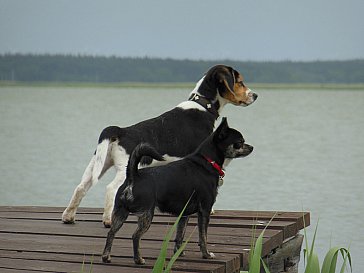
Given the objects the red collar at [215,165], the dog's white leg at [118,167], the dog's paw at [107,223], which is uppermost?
the red collar at [215,165]

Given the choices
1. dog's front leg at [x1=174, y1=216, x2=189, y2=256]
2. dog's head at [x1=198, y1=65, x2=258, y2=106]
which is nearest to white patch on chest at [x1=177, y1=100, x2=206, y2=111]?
dog's head at [x1=198, y1=65, x2=258, y2=106]

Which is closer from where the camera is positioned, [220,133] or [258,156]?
[220,133]

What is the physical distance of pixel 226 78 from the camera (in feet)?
21.6

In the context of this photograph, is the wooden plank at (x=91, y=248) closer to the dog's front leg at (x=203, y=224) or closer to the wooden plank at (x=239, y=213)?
the dog's front leg at (x=203, y=224)

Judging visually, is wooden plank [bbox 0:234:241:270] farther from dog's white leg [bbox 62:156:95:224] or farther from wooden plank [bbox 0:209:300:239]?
wooden plank [bbox 0:209:300:239]

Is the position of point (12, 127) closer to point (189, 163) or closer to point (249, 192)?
point (249, 192)

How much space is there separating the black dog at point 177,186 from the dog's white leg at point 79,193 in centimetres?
127

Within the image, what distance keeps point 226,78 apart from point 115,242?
56.1 inches

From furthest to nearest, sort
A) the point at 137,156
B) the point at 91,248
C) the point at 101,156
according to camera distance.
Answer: the point at 101,156 → the point at 91,248 → the point at 137,156

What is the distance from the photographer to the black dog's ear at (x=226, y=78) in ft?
21.5

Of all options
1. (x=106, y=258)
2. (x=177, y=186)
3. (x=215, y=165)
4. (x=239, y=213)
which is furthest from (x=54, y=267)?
(x=239, y=213)

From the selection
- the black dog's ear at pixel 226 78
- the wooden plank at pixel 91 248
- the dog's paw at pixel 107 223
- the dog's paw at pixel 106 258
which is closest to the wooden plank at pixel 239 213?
the dog's paw at pixel 107 223

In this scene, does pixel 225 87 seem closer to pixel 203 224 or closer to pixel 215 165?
pixel 215 165

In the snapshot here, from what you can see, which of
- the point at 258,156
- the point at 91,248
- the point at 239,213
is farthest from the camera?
the point at 258,156
